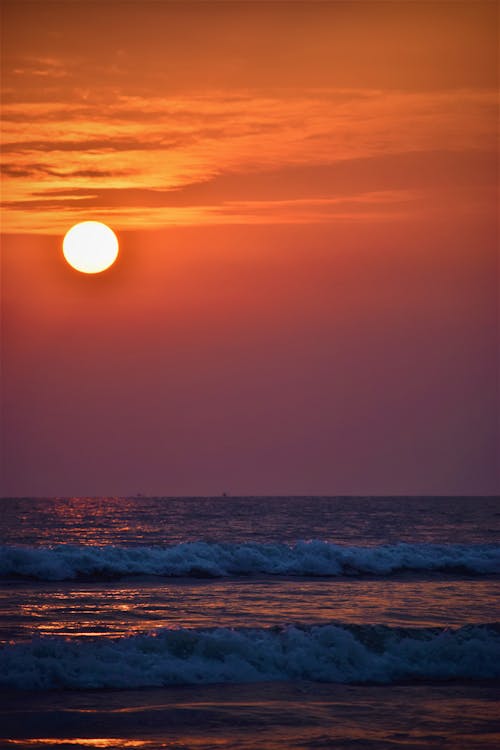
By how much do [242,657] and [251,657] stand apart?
0.55 feet

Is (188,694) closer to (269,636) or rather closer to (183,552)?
(269,636)

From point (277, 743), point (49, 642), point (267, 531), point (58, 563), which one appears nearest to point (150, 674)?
point (49, 642)

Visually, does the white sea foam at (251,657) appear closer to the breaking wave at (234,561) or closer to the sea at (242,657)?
the sea at (242,657)

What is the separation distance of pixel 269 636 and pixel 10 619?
6.76 meters

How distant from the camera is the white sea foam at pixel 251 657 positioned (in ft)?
53.9

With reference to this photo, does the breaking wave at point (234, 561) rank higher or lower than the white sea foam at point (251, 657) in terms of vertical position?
higher

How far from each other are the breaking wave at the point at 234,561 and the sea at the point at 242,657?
0.17 m

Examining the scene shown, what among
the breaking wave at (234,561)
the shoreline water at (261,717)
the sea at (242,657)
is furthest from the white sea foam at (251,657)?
the breaking wave at (234,561)

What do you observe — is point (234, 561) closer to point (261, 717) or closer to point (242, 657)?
point (242, 657)

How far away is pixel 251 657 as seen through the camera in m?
17.7

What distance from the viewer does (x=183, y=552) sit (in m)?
38.3

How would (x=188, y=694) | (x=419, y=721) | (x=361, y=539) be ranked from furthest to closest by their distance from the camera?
1. (x=361, y=539)
2. (x=188, y=694)
3. (x=419, y=721)

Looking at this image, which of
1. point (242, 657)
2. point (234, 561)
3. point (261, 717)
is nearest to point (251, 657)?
point (242, 657)

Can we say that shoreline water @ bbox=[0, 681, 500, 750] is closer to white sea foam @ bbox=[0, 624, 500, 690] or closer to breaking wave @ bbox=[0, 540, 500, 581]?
white sea foam @ bbox=[0, 624, 500, 690]
